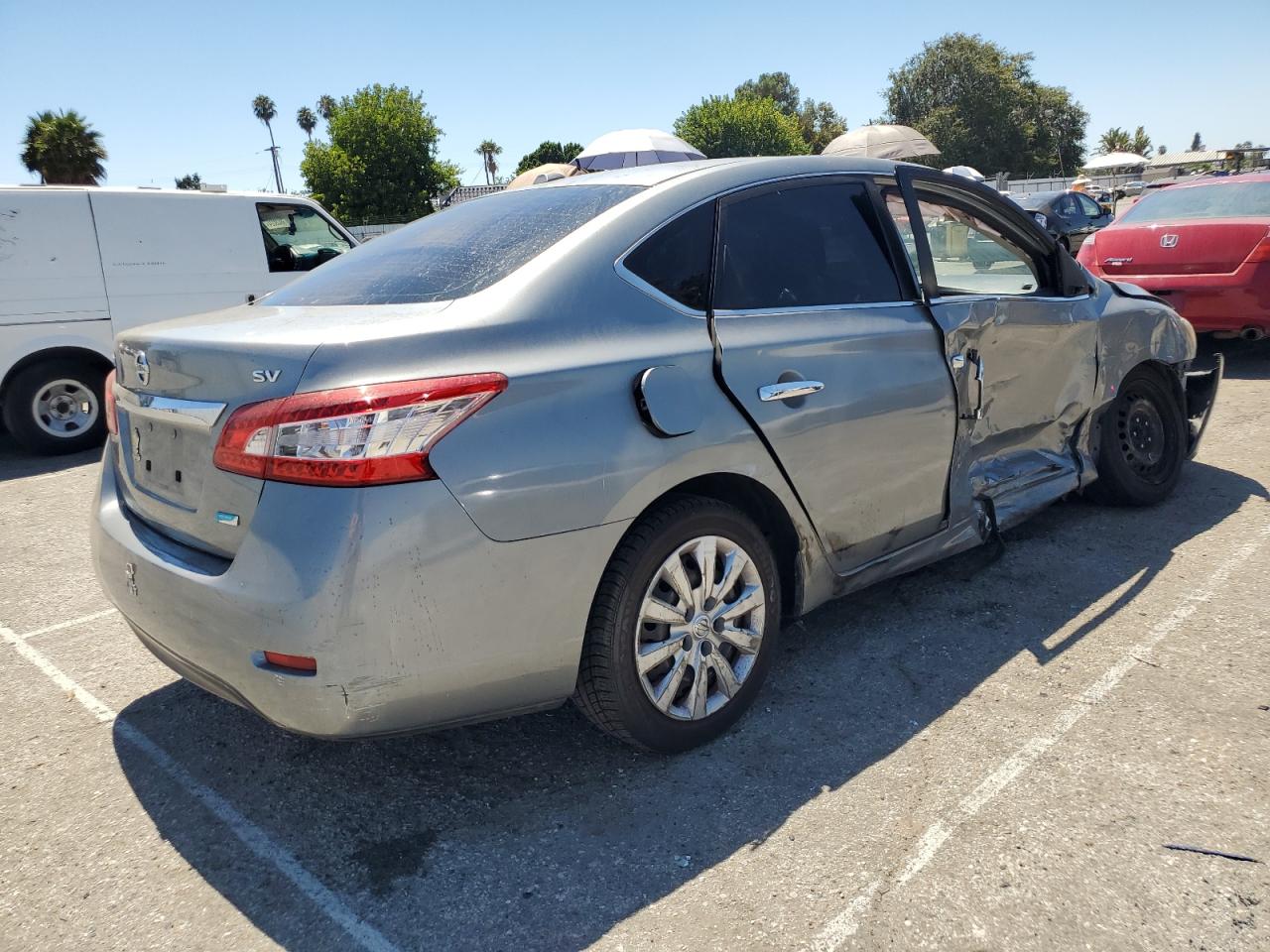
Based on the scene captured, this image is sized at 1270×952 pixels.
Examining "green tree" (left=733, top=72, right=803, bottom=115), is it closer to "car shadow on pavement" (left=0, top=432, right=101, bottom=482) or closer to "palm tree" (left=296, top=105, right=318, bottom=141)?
"palm tree" (left=296, top=105, right=318, bottom=141)

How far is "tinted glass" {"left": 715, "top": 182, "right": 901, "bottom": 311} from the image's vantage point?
2.95 metres

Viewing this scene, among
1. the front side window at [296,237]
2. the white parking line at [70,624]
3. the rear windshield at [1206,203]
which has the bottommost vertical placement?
the white parking line at [70,624]

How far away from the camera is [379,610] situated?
7.07 ft

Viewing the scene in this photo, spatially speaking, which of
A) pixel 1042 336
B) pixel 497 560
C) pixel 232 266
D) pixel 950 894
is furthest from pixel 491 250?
pixel 232 266

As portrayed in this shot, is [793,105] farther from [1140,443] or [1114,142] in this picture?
[1140,443]

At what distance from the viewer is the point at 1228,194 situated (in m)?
8.23

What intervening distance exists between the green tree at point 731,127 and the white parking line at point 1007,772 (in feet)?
196

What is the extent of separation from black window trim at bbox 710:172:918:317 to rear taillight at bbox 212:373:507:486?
3.22 ft

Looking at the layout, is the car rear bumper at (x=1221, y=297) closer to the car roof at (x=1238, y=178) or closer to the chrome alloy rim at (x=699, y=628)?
the car roof at (x=1238, y=178)

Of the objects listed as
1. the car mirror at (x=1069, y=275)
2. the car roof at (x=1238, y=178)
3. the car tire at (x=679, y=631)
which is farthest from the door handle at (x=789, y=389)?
the car roof at (x=1238, y=178)

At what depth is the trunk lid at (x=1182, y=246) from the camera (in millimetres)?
7441

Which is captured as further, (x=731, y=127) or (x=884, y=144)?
(x=731, y=127)

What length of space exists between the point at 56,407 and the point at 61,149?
44038 millimetres

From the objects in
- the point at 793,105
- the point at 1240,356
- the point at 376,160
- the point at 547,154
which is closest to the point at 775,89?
the point at 793,105
